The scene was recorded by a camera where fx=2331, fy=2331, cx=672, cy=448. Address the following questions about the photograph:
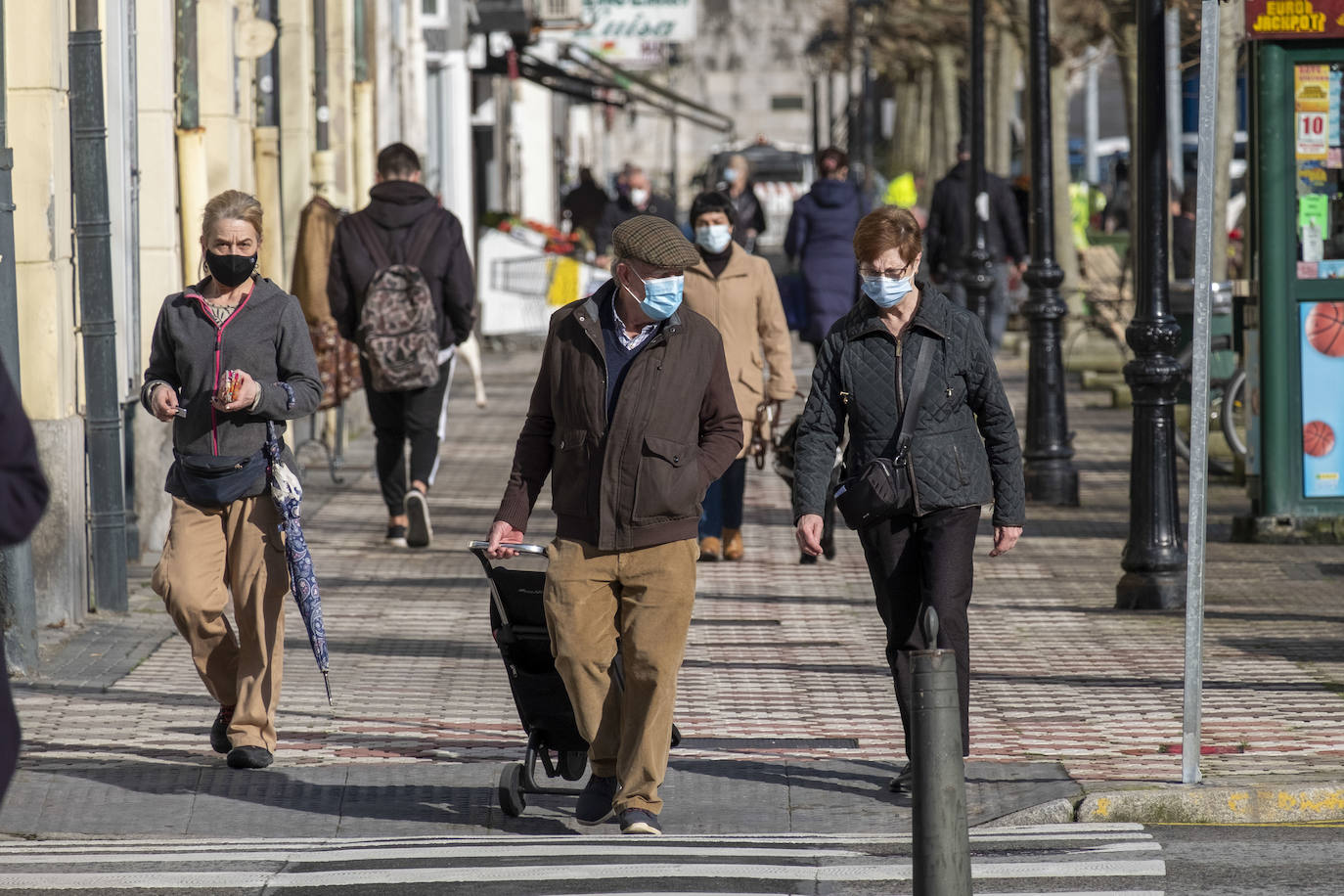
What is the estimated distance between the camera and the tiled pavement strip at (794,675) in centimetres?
750

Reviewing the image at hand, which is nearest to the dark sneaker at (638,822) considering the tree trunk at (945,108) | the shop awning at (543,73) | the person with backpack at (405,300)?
the person with backpack at (405,300)

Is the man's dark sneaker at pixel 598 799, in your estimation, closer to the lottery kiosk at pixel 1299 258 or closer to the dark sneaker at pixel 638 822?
the dark sneaker at pixel 638 822

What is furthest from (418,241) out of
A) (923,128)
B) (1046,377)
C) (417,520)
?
(923,128)

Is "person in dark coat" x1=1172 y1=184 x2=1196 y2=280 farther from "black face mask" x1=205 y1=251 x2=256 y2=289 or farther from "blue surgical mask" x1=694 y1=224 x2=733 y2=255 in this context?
"black face mask" x1=205 y1=251 x2=256 y2=289

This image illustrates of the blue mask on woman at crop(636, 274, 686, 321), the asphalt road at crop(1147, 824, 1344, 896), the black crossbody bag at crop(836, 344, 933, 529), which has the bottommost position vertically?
the asphalt road at crop(1147, 824, 1344, 896)

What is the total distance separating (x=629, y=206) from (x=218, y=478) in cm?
2041

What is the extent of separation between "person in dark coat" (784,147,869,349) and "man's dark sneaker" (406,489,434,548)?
3.08 metres

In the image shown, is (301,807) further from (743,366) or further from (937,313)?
(743,366)

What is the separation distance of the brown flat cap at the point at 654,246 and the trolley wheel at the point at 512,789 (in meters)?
1.53

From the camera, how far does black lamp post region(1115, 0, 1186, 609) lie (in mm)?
10109

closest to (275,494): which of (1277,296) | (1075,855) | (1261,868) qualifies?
(1075,855)

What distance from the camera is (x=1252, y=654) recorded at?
914 centimetres

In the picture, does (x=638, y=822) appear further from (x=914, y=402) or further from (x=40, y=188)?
(x=40, y=188)

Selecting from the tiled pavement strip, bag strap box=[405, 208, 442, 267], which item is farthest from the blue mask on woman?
bag strap box=[405, 208, 442, 267]
